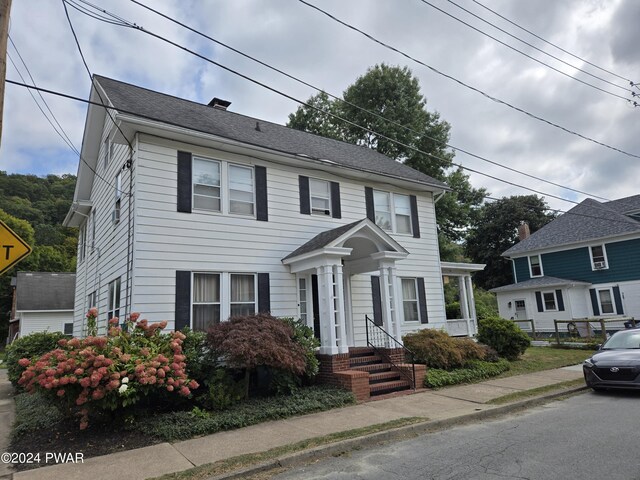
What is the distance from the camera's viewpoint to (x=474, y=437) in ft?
20.6

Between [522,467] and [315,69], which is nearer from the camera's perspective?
[522,467]

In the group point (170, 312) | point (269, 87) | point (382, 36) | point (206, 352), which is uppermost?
point (382, 36)

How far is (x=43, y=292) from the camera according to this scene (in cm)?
3091

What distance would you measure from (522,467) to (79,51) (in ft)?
32.5

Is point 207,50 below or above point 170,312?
above

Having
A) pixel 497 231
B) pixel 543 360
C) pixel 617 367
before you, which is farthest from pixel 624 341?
pixel 497 231

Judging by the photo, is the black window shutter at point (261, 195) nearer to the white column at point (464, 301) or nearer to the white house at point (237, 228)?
the white house at point (237, 228)

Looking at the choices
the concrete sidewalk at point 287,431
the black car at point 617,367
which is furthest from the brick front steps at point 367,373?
the black car at point 617,367

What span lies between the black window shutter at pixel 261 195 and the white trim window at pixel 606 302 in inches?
891

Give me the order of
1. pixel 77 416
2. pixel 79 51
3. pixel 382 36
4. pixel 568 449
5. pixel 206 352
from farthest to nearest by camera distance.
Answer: pixel 382 36 < pixel 206 352 < pixel 79 51 < pixel 77 416 < pixel 568 449

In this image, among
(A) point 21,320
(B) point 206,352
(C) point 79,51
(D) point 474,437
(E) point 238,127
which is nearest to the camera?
(D) point 474,437

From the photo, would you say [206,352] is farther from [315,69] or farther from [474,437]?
[315,69]

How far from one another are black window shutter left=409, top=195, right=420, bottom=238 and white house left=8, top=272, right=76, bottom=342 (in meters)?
26.4

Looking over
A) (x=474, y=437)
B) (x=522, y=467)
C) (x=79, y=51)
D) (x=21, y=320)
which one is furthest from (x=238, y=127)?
(x=21, y=320)
